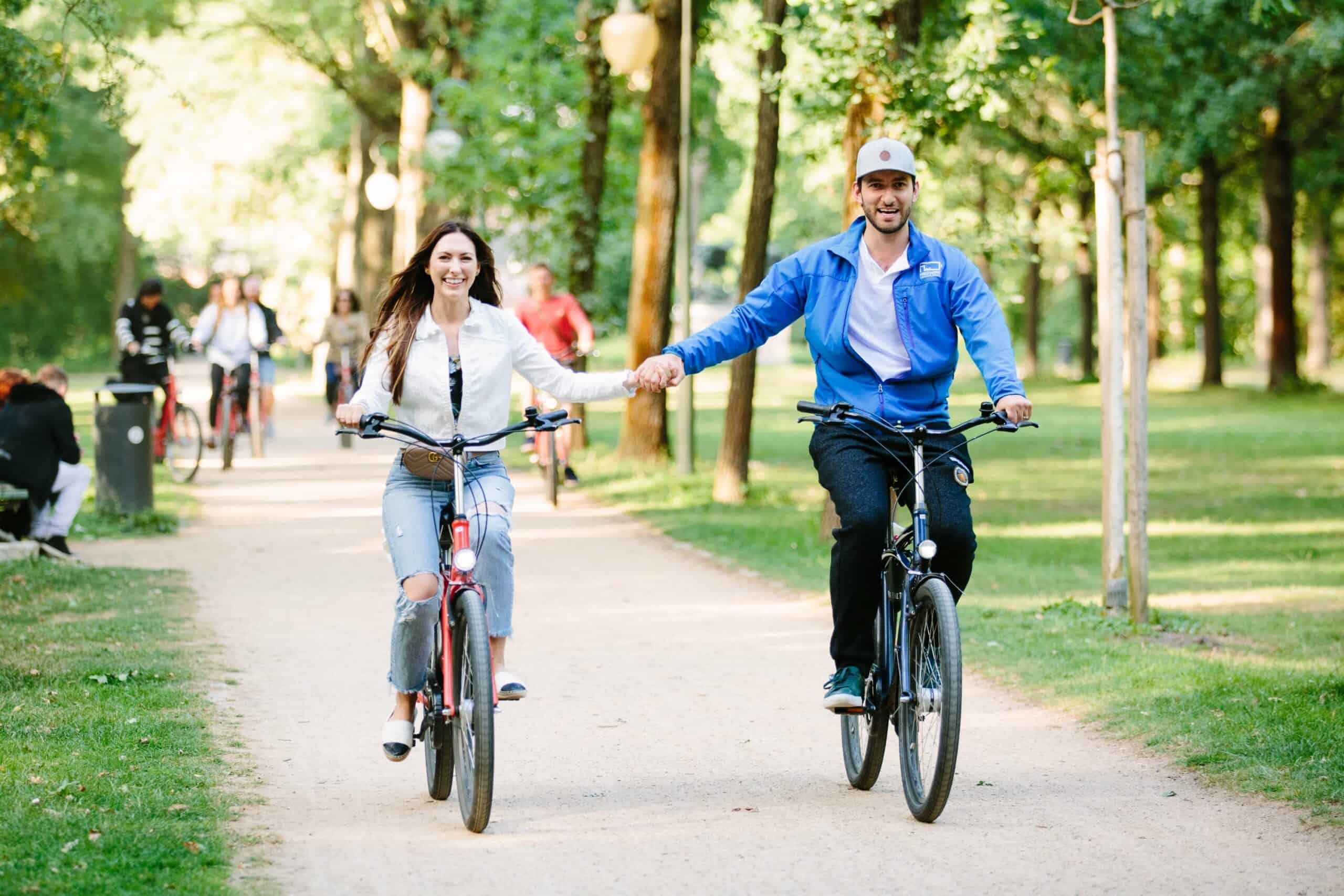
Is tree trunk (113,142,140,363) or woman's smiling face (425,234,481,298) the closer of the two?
woman's smiling face (425,234,481,298)

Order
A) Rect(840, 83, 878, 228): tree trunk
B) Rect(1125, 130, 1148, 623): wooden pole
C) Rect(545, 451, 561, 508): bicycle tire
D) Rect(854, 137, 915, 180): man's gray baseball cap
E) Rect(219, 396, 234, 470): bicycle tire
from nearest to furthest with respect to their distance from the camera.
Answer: Rect(854, 137, 915, 180): man's gray baseball cap < Rect(1125, 130, 1148, 623): wooden pole < Rect(840, 83, 878, 228): tree trunk < Rect(545, 451, 561, 508): bicycle tire < Rect(219, 396, 234, 470): bicycle tire

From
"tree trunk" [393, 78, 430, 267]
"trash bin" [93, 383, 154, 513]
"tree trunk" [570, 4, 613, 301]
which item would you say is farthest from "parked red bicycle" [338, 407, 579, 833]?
"tree trunk" [393, 78, 430, 267]

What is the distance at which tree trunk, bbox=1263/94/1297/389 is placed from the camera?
37.1 m

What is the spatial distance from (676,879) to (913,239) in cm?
229

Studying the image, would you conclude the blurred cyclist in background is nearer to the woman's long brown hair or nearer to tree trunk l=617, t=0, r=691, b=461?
tree trunk l=617, t=0, r=691, b=461

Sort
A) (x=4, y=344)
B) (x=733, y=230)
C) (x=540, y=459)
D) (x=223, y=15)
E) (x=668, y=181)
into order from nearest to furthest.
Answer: (x=540, y=459), (x=668, y=181), (x=223, y=15), (x=4, y=344), (x=733, y=230)

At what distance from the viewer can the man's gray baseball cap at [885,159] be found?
6125 mm

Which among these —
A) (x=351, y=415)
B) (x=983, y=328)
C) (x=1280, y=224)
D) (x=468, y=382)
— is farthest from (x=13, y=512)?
(x=1280, y=224)

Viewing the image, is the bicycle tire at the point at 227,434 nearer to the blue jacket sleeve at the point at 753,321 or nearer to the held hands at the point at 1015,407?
the blue jacket sleeve at the point at 753,321

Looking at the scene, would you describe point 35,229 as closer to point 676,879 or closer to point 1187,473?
point 1187,473

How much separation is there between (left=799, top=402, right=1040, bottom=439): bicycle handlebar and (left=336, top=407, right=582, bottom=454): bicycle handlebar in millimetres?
774

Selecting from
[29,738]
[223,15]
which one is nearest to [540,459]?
[29,738]

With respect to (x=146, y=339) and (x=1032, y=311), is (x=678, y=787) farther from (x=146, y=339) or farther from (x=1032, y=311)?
(x=1032, y=311)

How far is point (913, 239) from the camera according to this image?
20.5ft
